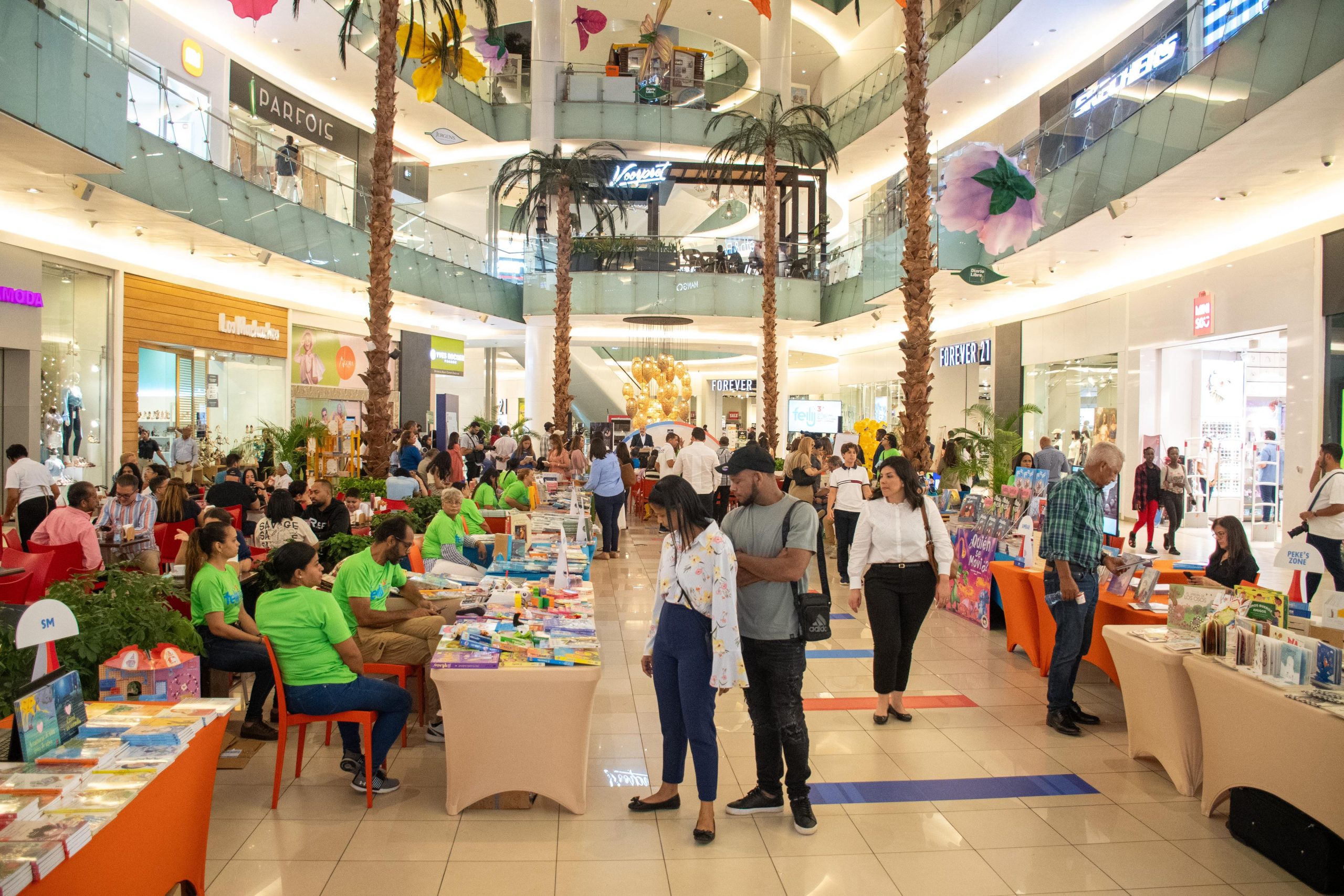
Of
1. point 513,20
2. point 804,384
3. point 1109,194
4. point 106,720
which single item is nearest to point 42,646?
point 106,720

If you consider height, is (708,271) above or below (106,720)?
above

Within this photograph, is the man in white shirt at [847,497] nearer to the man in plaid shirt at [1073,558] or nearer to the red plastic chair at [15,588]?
the man in plaid shirt at [1073,558]

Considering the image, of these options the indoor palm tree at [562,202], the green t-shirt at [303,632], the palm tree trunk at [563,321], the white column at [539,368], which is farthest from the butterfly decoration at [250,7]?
the white column at [539,368]

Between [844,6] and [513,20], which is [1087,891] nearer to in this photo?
[844,6]

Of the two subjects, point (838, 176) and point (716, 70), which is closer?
point (838, 176)

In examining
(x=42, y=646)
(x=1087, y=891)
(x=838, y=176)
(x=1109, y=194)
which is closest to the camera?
(x=42, y=646)

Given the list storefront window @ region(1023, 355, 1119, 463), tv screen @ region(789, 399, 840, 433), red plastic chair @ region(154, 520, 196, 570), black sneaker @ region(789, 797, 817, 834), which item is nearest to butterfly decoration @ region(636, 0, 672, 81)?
tv screen @ region(789, 399, 840, 433)

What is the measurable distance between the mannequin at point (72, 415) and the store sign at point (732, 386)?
34.1 metres

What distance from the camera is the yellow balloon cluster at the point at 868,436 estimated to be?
57.4ft

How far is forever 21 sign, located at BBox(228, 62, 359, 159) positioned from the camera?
719 inches

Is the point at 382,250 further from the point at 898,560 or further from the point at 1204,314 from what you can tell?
the point at 1204,314

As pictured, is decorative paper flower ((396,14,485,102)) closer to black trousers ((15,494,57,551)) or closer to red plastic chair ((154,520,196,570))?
red plastic chair ((154,520,196,570))

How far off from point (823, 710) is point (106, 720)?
4.16 metres

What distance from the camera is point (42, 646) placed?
120 inches
